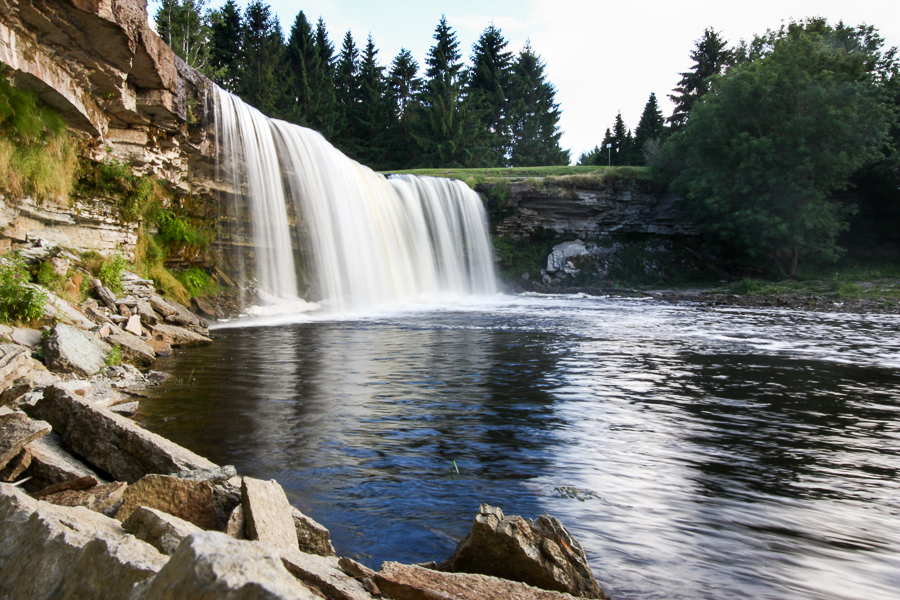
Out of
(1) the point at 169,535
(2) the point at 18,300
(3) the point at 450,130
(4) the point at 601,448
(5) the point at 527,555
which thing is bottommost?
(4) the point at 601,448

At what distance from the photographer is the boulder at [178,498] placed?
9.36ft

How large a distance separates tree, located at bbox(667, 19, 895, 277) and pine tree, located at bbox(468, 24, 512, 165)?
29212 mm

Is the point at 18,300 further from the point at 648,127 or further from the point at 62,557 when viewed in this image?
the point at 648,127

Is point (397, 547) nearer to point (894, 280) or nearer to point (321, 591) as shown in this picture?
point (321, 591)

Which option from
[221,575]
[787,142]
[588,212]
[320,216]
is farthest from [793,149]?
[221,575]

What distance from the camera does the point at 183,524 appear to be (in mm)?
2369

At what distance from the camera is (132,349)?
27.3 feet

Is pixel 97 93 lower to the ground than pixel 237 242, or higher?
higher

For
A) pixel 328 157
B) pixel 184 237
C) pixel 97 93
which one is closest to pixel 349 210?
pixel 328 157

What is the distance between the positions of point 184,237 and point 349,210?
6.47m

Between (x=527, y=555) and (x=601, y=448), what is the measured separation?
9.07 ft

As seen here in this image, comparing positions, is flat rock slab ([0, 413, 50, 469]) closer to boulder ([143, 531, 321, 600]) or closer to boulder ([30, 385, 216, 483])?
boulder ([30, 385, 216, 483])

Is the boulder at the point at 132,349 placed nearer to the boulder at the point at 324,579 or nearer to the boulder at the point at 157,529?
the boulder at the point at 157,529

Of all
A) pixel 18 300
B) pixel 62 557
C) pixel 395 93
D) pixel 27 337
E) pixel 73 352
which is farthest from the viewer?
pixel 395 93
